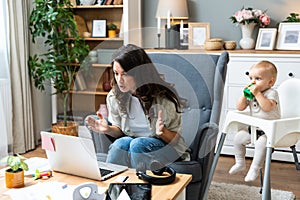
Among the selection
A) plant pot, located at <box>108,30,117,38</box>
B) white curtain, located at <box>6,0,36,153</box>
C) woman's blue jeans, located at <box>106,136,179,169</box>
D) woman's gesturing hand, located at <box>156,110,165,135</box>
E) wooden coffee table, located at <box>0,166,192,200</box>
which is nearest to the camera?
wooden coffee table, located at <box>0,166,192,200</box>

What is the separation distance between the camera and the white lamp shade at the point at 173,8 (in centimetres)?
361

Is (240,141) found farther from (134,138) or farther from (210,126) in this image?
(134,138)

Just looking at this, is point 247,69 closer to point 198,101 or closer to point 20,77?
point 198,101

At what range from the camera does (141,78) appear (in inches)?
80.6

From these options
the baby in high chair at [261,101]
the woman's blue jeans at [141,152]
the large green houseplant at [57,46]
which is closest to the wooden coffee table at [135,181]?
the woman's blue jeans at [141,152]

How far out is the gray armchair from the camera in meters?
2.12

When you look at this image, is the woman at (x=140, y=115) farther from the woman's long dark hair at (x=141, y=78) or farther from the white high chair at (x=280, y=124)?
the white high chair at (x=280, y=124)

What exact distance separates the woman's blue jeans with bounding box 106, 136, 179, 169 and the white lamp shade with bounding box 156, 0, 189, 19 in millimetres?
1781

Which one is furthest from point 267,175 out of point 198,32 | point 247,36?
point 198,32

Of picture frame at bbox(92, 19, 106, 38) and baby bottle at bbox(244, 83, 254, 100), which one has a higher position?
picture frame at bbox(92, 19, 106, 38)

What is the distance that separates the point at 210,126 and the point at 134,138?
0.41m

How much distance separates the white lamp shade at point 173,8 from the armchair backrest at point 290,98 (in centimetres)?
150

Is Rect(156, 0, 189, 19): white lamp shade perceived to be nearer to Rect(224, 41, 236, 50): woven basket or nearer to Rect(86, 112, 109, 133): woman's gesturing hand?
Rect(224, 41, 236, 50): woven basket

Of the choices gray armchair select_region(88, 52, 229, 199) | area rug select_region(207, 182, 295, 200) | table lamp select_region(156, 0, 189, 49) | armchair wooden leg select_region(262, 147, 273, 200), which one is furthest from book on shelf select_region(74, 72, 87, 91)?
armchair wooden leg select_region(262, 147, 273, 200)
